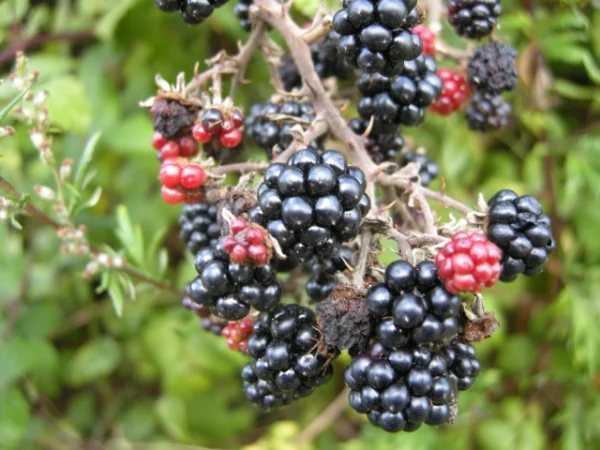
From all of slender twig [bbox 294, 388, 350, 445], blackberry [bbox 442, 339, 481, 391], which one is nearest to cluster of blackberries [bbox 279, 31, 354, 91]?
blackberry [bbox 442, 339, 481, 391]

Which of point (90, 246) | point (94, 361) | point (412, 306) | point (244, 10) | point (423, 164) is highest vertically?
point (244, 10)

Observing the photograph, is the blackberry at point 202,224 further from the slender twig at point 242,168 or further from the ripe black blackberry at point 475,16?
the ripe black blackberry at point 475,16

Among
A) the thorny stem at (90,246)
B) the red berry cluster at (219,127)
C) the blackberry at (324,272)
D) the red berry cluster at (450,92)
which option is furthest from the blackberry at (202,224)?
the red berry cluster at (450,92)

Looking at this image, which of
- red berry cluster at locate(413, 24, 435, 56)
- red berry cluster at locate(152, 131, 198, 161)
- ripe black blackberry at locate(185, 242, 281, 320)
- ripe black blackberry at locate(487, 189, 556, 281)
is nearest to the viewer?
ripe black blackberry at locate(185, 242, 281, 320)

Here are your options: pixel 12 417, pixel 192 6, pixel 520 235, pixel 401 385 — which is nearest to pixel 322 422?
pixel 12 417

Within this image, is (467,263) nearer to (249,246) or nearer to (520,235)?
(520,235)

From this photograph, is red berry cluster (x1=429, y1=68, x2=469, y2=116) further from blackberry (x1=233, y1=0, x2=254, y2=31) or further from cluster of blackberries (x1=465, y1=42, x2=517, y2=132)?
blackberry (x1=233, y1=0, x2=254, y2=31)

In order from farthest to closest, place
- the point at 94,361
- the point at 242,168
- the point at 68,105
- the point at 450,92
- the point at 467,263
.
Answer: the point at 94,361 < the point at 68,105 < the point at 450,92 < the point at 242,168 < the point at 467,263
